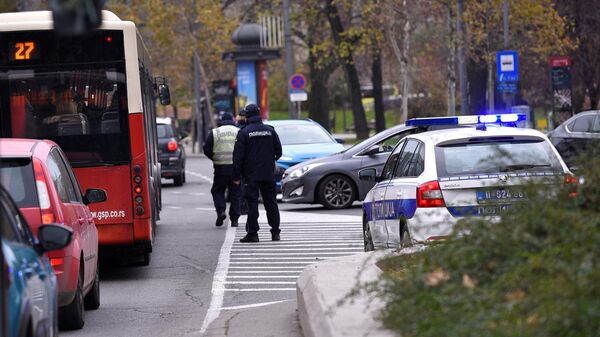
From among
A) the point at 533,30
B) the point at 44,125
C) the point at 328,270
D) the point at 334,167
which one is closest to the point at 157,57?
the point at 533,30

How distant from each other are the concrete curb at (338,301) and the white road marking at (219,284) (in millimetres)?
1107

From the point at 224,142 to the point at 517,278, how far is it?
1366cm

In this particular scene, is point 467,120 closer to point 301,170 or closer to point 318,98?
point 301,170

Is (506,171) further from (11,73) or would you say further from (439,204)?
(11,73)

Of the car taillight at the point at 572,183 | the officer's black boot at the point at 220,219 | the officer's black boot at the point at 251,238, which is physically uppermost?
the car taillight at the point at 572,183

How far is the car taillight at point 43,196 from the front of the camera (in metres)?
10.0

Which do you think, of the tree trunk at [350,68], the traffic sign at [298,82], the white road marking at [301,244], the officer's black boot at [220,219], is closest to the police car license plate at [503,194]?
the white road marking at [301,244]

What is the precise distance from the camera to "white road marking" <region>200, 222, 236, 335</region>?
437 inches

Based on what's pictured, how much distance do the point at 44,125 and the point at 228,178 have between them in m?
6.43

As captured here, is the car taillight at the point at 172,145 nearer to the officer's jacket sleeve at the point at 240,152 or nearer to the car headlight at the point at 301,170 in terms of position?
the car headlight at the point at 301,170

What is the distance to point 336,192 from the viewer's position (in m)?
23.3

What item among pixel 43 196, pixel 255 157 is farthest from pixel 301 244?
pixel 43 196

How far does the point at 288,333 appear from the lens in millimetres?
9844

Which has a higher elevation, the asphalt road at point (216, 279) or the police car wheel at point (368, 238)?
the police car wheel at point (368, 238)
